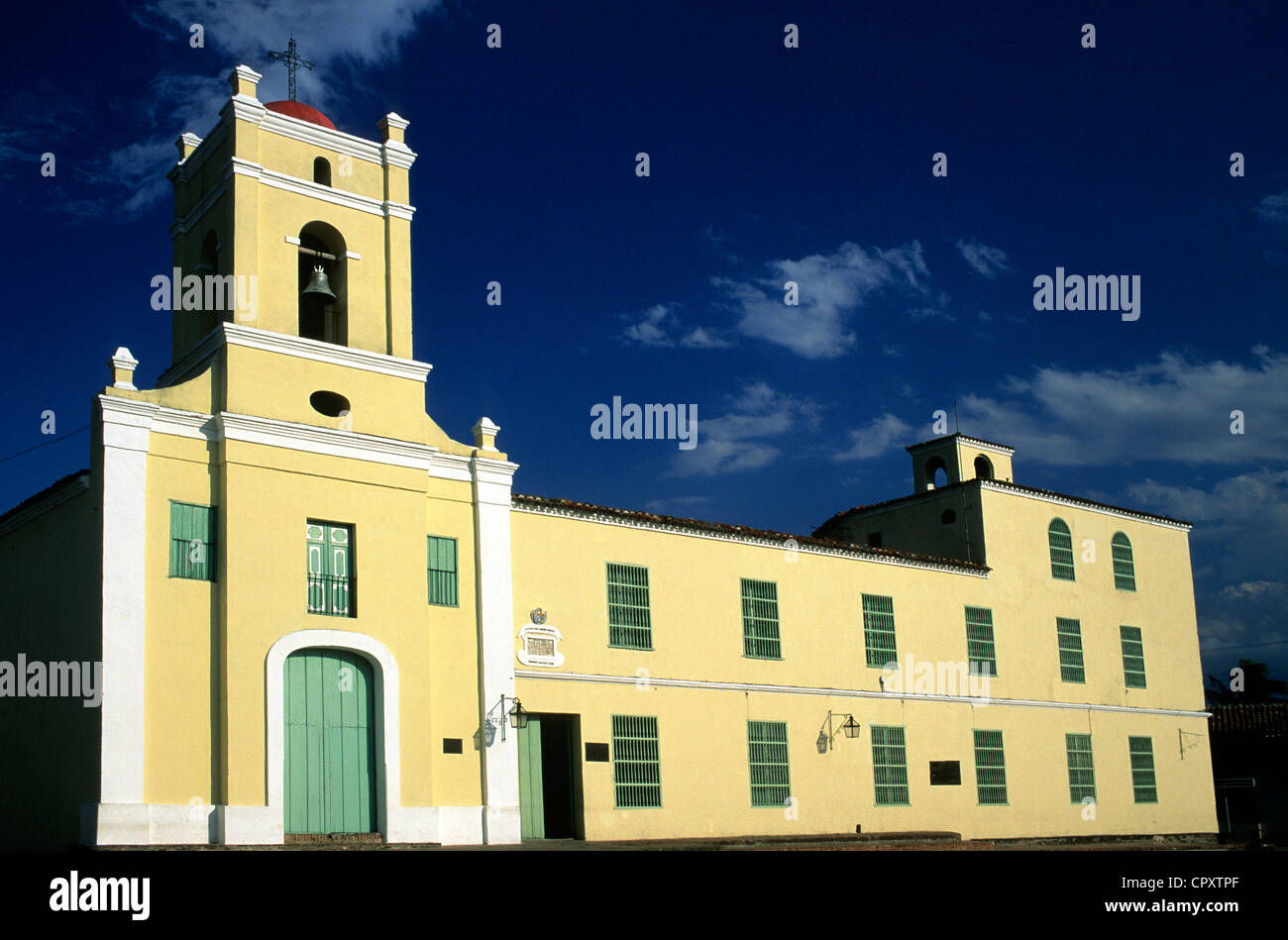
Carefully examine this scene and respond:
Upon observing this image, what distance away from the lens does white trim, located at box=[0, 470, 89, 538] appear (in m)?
19.5

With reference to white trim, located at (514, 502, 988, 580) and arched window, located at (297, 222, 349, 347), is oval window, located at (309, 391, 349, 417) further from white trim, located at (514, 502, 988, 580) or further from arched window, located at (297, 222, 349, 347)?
white trim, located at (514, 502, 988, 580)

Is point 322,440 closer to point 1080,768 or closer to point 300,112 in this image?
point 300,112

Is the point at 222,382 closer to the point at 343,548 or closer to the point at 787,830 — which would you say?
the point at 343,548

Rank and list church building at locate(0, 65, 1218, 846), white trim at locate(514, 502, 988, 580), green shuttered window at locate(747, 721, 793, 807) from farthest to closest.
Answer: green shuttered window at locate(747, 721, 793, 807) < white trim at locate(514, 502, 988, 580) < church building at locate(0, 65, 1218, 846)

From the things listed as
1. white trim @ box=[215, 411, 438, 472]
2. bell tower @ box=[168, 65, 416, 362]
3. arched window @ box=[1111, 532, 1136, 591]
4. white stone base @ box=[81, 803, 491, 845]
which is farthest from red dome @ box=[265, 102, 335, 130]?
arched window @ box=[1111, 532, 1136, 591]

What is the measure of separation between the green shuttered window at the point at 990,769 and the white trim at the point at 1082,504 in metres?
5.64

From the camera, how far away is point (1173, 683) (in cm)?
3366

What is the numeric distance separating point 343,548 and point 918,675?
1321cm

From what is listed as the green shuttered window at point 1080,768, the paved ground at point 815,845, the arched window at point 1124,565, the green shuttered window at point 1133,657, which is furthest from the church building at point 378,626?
the arched window at point 1124,565

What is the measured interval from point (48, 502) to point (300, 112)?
7525 mm

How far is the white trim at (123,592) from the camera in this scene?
17.6m

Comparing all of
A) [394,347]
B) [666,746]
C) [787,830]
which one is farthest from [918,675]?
[394,347]

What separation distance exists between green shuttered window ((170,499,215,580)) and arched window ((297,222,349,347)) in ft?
12.8
